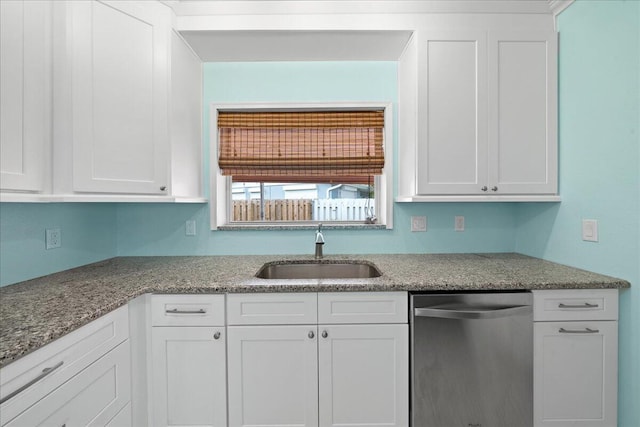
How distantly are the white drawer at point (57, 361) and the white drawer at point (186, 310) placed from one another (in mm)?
153

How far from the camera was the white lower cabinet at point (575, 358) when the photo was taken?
144 cm

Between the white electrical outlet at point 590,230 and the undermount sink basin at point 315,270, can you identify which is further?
the undermount sink basin at point 315,270

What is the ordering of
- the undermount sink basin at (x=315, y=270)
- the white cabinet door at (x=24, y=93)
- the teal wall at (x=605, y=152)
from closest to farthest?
the white cabinet door at (x=24, y=93), the teal wall at (x=605, y=152), the undermount sink basin at (x=315, y=270)

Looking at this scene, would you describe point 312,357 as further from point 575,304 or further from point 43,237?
point 43,237

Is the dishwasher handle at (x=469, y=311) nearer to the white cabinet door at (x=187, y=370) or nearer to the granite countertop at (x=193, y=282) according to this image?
the granite countertop at (x=193, y=282)

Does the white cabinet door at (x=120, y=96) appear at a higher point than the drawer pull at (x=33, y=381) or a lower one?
higher

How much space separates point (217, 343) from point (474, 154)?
5.55 feet

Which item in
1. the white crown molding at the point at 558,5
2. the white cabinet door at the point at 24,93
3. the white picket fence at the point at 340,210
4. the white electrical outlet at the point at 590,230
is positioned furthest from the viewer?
the white picket fence at the point at 340,210

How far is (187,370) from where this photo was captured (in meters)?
1.44

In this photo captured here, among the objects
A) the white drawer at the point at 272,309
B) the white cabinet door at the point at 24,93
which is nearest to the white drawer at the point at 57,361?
the white drawer at the point at 272,309

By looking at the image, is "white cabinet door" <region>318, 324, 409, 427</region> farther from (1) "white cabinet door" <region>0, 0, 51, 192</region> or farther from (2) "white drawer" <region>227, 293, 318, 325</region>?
(1) "white cabinet door" <region>0, 0, 51, 192</region>

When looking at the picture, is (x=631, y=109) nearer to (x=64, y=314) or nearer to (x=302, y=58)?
(x=302, y=58)

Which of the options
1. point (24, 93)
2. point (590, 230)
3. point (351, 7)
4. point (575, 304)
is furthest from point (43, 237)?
point (590, 230)

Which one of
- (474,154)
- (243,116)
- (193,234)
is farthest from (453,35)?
(193,234)
